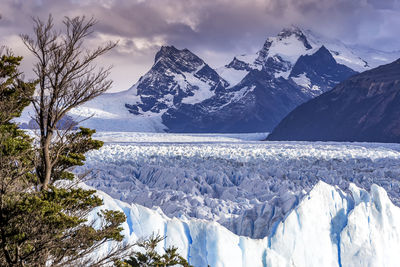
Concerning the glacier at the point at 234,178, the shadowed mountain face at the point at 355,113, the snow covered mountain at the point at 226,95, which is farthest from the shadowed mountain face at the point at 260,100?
the glacier at the point at 234,178

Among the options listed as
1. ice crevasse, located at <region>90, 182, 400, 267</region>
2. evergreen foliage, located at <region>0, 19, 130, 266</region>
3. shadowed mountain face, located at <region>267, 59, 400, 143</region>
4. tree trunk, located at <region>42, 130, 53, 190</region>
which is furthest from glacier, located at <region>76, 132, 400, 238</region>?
shadowed mountain face, located at <region>267, 59, 400, 143</region>

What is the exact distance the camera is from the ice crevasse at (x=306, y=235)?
10.1 m

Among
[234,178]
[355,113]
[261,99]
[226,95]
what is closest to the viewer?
[234,178]

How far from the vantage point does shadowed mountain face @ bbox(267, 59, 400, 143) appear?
7362cm

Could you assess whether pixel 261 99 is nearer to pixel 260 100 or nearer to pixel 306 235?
pixel 260 100

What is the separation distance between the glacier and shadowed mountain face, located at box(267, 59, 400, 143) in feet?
152

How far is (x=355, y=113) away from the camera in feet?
269

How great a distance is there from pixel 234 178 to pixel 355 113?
65618 millimetres

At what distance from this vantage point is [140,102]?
16875 cm

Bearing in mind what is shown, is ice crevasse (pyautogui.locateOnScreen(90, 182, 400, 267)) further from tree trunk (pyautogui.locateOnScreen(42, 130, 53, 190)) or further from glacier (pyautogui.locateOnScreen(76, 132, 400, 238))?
tree trunk (pyautogui.locateOnScreen(42, 130, 53, 190))

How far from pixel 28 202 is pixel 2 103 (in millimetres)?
1877

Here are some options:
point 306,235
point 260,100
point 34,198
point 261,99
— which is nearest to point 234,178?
point 306,235

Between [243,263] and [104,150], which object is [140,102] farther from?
[243,263]

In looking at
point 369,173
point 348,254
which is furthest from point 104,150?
point 348,254
